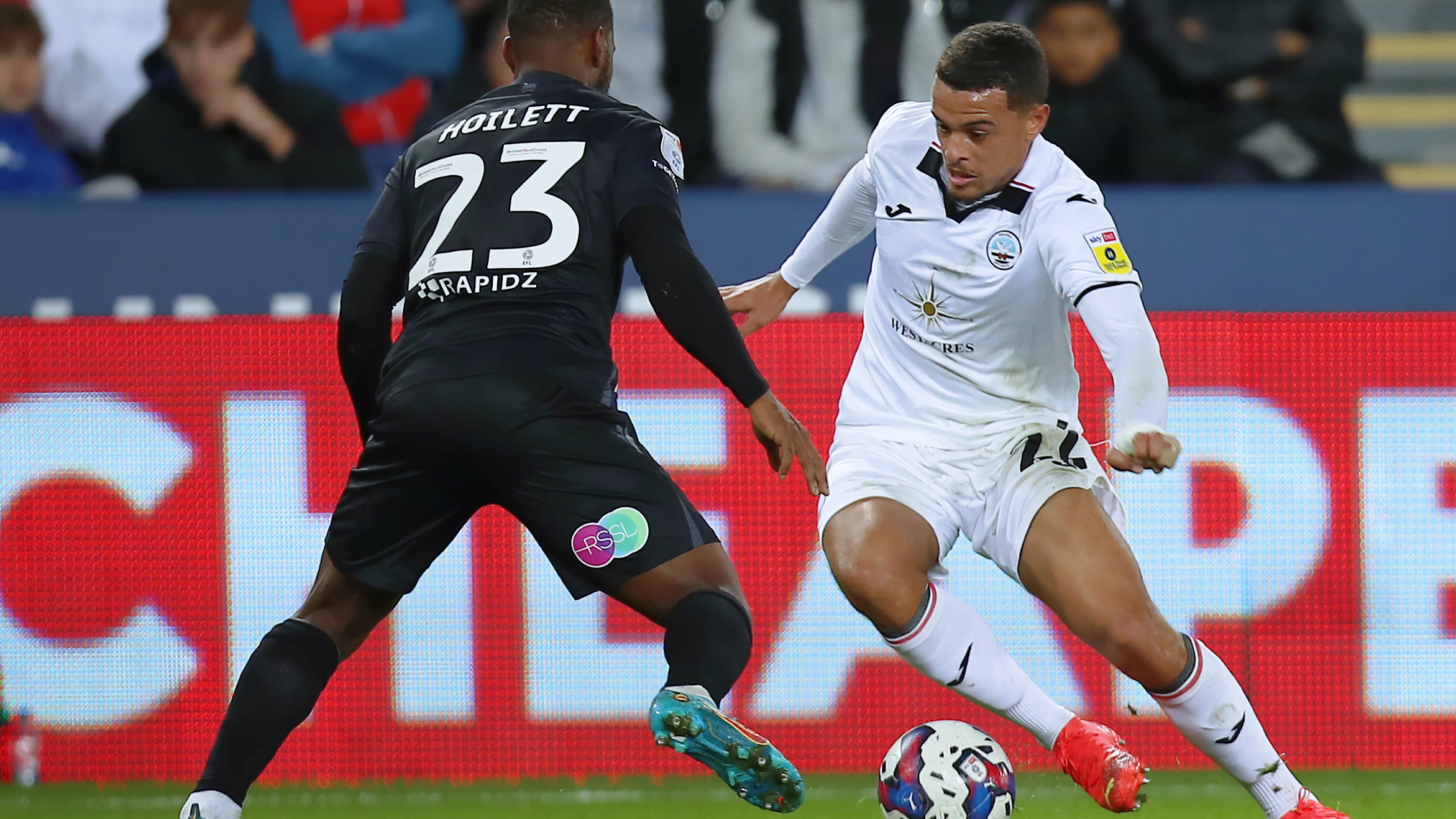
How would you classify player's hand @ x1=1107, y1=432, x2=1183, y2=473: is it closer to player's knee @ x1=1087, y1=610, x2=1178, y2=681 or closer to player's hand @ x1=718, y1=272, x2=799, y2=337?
player's knee @ x1=1087, y1=610, x2=1178, y2=681

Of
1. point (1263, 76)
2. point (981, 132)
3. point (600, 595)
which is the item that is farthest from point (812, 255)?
point (1263, 76)

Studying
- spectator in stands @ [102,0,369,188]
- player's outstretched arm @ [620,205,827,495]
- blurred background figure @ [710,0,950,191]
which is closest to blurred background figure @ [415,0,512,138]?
spectator in stands @ [102,0,369,188]

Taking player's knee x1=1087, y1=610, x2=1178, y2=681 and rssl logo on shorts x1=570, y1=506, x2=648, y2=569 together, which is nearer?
rssl logo on shorts x1=570, y1=506, x2=648, y2=569

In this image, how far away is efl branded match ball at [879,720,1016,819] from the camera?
12.8ft

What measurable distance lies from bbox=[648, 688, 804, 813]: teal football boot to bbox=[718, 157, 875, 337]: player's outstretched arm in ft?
4.69

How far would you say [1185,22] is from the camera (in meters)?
Result: 7.62

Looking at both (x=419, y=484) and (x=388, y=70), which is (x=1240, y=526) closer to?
(x=419, y=484)

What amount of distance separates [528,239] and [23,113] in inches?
175

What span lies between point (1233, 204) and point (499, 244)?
13.3 ft

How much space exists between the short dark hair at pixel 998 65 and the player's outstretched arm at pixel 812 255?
1.75 ft

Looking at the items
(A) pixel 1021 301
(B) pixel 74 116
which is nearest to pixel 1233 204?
(A) pixel 1021 301

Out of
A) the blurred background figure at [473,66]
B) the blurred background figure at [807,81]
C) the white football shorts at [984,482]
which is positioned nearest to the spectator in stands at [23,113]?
the blurred background figure at [473,66]

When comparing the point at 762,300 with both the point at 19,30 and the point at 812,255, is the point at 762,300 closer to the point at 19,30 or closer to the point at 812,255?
the point at 812,255

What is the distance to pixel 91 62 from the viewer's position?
7.36 m
